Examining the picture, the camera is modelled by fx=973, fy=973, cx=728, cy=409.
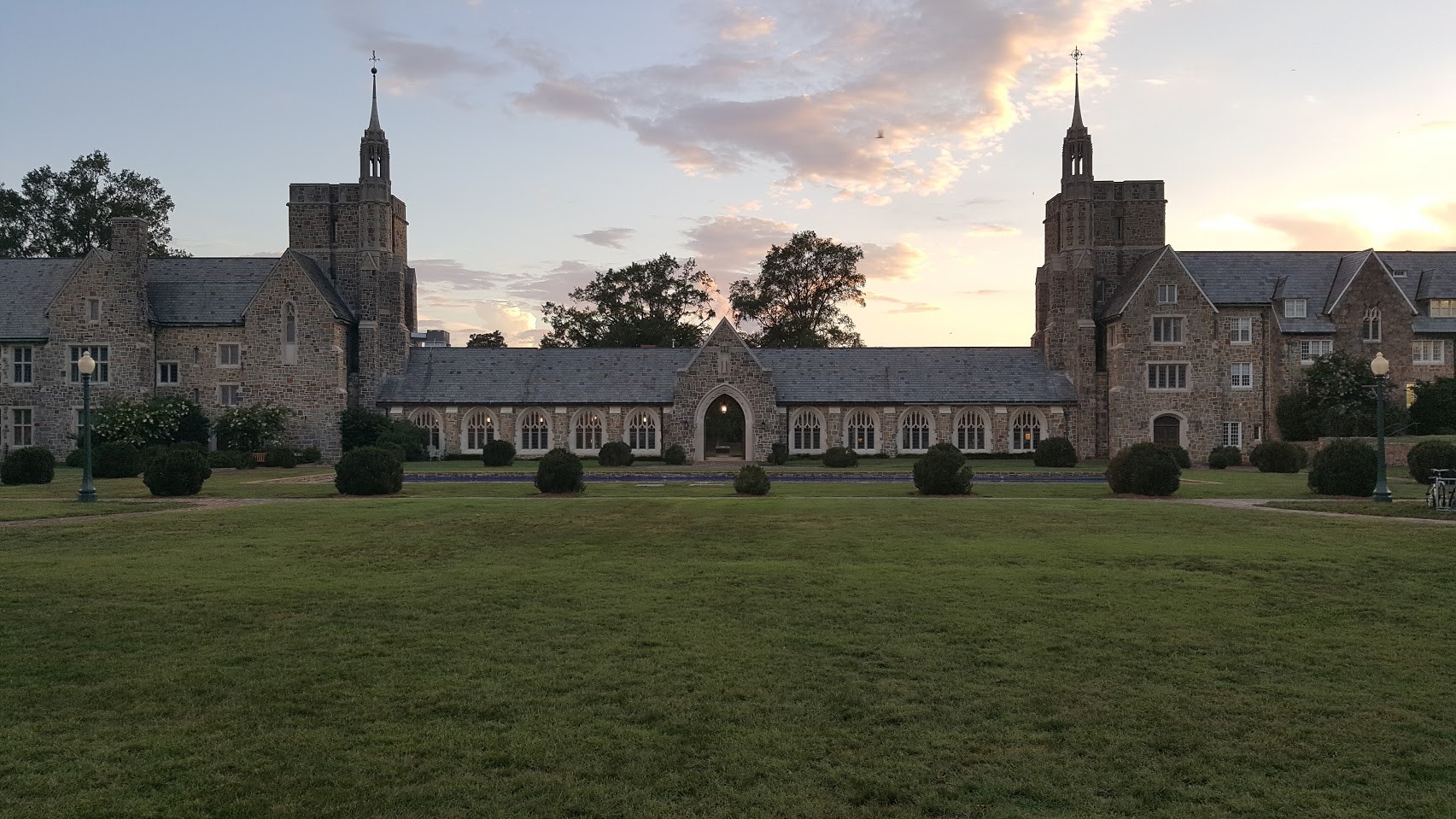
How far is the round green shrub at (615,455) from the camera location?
46.8 metres

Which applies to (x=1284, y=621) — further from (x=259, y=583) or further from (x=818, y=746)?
(x=259, y=583)

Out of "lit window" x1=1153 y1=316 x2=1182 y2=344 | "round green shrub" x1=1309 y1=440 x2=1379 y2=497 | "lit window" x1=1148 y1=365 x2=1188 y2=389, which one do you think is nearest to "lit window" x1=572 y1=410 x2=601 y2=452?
"lit window" x1=1148 y1=365 x2=1188 y2=389

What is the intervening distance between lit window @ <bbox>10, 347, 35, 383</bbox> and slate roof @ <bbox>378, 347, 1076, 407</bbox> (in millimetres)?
17505

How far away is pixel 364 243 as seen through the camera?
5675 centimetres

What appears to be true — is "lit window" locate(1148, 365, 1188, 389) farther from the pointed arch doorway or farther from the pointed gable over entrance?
the pointed arch doorway

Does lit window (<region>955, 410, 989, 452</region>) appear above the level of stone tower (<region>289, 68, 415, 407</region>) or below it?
below

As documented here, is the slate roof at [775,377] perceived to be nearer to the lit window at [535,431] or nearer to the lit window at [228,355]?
Answer: the lit window at [535,431]

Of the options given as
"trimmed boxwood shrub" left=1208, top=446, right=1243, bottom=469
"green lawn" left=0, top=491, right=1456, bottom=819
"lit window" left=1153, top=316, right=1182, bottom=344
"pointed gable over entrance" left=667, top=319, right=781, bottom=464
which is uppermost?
"lit window" left=1153, top=316, right=1182, bottom=344

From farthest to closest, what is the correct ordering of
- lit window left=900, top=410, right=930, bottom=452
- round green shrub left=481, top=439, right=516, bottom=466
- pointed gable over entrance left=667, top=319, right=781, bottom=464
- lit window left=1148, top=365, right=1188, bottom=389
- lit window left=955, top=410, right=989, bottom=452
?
lit window left=955, top=410, right=989, bottom=452 → lit window left=900, top=410, right=930, bottom=452 → lit window left=1148, top=365, right=1188, bottom=389 → pointed gable over entrance left=667, top=319, right=781, bottom=464 → round green shrub left=481, top=439, right=516, bottom=466

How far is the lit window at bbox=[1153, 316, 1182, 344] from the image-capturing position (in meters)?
54.1

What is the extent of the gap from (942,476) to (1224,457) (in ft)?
83.9

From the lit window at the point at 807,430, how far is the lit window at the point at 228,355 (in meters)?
30.4

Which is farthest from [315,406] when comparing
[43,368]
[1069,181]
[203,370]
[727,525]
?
[1069,181]

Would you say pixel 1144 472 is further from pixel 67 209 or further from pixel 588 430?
pixel 67 209
